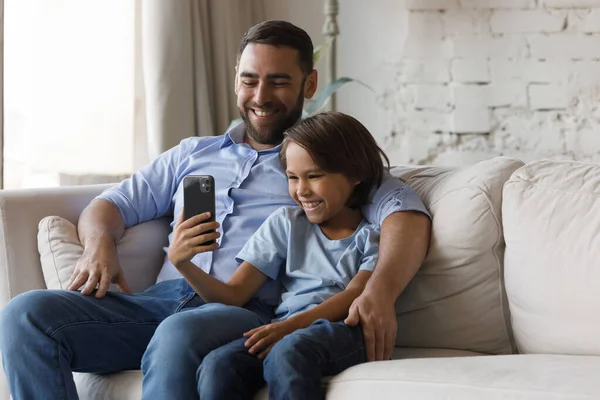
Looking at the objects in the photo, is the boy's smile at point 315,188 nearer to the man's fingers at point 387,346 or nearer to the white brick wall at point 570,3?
the man's fingers at point 387,346

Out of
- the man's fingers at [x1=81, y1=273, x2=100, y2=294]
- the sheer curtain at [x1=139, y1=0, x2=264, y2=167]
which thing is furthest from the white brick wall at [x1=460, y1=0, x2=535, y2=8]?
the man's fingers at [x1=81, y1=273, x2=100, y2=294]

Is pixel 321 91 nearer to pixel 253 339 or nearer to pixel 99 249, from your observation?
pixel 99 249

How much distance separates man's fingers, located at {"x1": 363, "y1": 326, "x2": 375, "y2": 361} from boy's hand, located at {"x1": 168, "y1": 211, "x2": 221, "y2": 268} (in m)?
0.33

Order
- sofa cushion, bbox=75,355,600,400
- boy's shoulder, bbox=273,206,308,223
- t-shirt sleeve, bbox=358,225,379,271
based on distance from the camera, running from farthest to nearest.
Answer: boy's shoulder, bbox=273,206,308,223 < t-shirt sleeve, bbox=358,225,379,271 < sofa cushion, bbox=75,355,600,400

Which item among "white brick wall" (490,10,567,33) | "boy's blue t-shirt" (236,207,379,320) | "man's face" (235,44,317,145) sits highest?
"white brick wall" (490,10,567,33)

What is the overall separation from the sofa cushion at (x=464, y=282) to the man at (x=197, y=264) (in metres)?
0.06

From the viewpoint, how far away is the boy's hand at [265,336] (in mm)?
1609

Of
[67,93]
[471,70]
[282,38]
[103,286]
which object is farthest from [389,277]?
[471,70]

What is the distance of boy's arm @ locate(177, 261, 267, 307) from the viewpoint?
177cm

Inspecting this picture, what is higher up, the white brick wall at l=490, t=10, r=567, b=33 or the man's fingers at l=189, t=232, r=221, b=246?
the white brick wall at l=490, t=10, r=567, b=33

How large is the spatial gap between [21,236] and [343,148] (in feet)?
2.50

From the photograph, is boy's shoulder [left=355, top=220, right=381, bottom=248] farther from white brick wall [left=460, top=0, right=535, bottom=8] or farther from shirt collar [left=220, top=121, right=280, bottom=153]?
white brick wall [left=460, top=0, right=535, bottom=8]

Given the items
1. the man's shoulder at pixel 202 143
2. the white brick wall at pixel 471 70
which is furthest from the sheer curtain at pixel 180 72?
the man's shoulder at pixel 202 143

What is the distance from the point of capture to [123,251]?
209 centimetres
